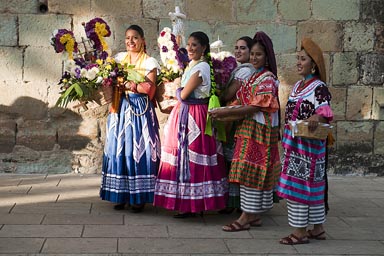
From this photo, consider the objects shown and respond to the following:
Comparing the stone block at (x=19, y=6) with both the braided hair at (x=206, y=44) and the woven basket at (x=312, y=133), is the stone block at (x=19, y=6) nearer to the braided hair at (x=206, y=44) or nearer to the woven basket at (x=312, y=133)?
the braided hair at (x=206, y=44)

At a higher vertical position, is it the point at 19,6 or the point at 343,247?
the point at 19,6

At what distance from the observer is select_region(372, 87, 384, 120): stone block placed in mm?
7680

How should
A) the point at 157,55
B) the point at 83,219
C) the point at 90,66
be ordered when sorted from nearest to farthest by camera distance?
the point at 83,219 → the point at 90,66 → the point at 157,55

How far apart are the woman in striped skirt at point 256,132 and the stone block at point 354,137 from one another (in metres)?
2.85

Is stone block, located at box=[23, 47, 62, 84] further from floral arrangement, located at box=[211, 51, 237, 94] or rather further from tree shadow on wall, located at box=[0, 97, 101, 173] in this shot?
floral arrangement, located at box=[211, 51, 237, 94]

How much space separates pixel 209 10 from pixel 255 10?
1.93 ft

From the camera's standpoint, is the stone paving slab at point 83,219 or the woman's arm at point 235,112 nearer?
the woman's arm at point 235,112

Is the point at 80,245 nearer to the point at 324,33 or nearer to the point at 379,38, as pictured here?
the point at 324,33

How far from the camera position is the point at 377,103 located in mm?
7691

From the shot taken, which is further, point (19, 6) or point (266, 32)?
point (266, 32)

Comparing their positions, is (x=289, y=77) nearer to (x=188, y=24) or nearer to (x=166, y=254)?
(x=188, y=24)

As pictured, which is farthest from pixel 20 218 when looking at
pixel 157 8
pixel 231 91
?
pixel 157 8

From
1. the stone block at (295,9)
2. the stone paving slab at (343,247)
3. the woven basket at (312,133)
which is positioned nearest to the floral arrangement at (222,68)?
the woven basket at (312,133)

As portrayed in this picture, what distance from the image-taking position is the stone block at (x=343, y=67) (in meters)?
7.62
